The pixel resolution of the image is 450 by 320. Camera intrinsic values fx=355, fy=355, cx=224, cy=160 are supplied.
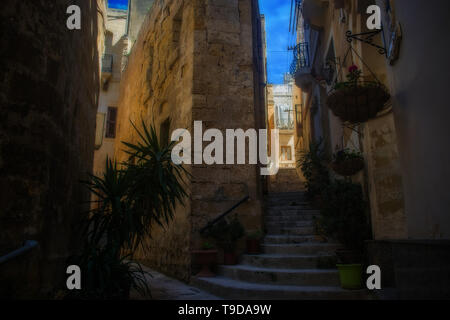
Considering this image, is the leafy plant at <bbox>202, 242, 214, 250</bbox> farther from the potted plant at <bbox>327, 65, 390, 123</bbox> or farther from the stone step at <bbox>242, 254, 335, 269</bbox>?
the potted plant at <bbox>327, 65, 390, 123</bbox>

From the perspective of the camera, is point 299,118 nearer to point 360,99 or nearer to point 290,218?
point 290,218

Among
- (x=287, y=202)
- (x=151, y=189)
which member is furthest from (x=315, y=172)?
(x=151, y=189)

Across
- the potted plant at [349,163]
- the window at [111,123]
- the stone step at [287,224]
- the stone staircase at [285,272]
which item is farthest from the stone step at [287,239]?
the window at [111,123]

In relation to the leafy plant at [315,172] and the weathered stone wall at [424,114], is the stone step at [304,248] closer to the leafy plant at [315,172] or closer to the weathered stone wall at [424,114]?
the weathered stone wall at [424,114]

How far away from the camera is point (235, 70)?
6719mm

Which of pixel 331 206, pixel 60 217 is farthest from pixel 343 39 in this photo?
pixel 60 217

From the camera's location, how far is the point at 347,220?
190 inches

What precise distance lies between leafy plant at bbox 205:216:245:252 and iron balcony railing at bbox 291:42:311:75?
6717 millimetres

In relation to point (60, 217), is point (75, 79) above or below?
above

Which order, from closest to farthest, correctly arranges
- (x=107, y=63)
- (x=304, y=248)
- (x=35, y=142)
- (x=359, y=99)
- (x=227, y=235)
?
(x=35, y=142) < (x=359, y=99) < (x=304, y=248) < (x=227, y=235) < (x=107, y=63)

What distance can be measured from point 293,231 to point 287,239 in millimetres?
463

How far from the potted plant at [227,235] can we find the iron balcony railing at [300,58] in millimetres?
6725
